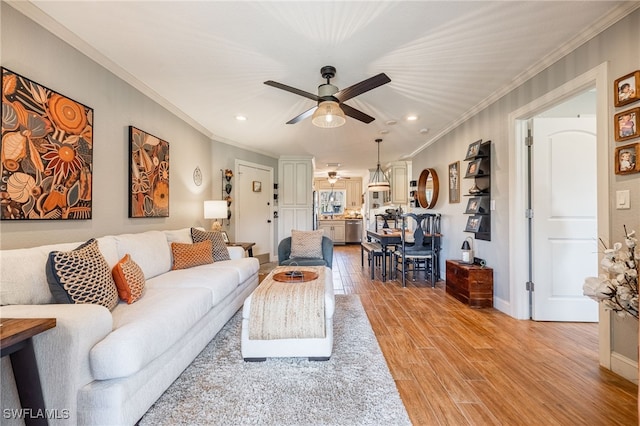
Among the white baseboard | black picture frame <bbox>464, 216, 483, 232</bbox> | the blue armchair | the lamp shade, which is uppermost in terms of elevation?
the lamp shade

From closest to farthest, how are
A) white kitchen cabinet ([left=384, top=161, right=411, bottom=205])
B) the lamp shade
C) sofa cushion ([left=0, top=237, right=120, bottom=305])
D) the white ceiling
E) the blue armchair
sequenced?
sofa cushion ([left=0, top=237, right=120, bottom=305]) → the white ceiling → the blue armchair → the lamp shade → white kitchen cabinet ([left=384, top=161, right=411, bottom=205])

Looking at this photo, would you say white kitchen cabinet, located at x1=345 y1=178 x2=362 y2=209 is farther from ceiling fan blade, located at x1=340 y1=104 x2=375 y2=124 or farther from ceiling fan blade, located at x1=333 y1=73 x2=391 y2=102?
ceiling fan blade, located at x1=333 y1=73 x2=391 y2=102

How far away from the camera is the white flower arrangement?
1.59m

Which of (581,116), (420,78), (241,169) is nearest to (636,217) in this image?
(581,116)

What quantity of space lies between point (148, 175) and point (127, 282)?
1657 millimetres

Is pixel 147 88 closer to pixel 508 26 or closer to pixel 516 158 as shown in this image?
pixel 508 26

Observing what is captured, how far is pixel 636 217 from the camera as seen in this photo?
1.76m

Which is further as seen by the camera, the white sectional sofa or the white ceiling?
the white ceiling

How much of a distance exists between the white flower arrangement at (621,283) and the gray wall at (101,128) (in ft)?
12.1

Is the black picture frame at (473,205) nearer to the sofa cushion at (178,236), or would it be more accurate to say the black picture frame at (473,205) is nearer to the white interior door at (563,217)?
the white interior door at (563,217)

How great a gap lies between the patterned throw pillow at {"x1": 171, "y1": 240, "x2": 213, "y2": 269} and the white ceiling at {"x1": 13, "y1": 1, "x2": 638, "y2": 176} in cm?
171

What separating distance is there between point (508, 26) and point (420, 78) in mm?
857

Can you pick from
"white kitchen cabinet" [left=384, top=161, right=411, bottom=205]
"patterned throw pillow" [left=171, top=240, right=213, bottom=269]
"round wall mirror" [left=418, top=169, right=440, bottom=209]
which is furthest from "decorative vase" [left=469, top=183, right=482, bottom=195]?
"white kitchen cabinet" [left=384, top=161, right=411, bottom=205]

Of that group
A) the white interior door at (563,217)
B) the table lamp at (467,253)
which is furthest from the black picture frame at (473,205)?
the white interior door at (563,217)
